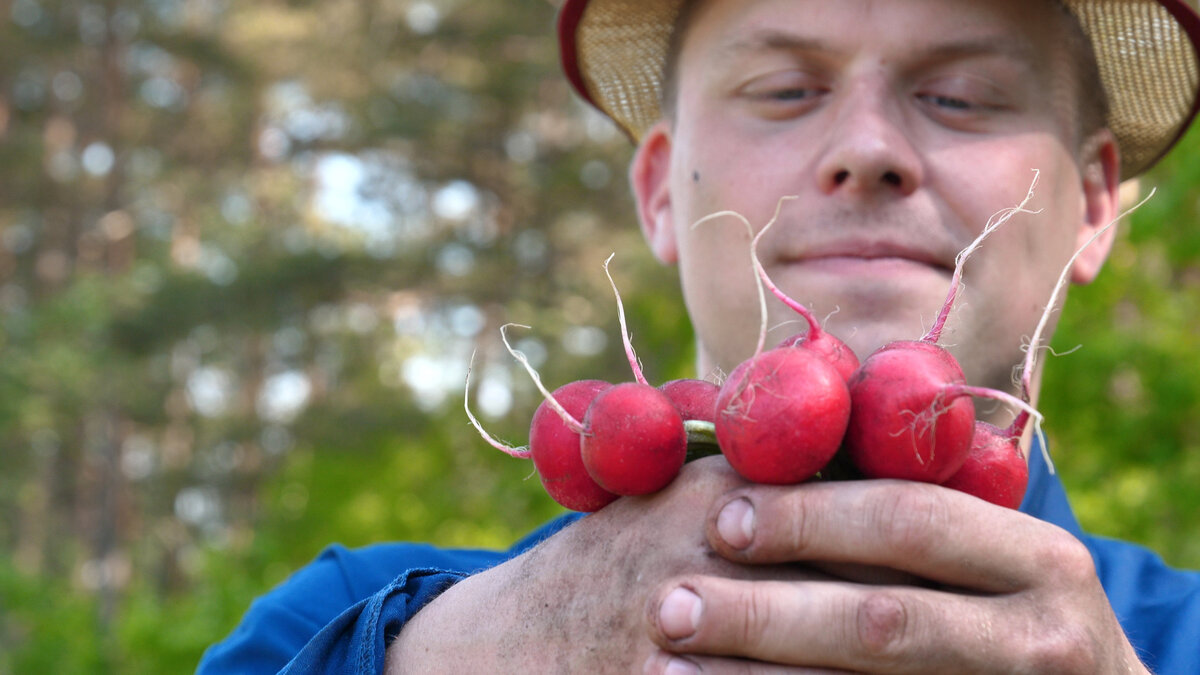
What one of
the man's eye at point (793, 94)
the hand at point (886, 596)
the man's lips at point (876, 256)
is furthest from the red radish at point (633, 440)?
the man's eye at point (793, 94)

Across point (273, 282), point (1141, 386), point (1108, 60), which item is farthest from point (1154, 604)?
point (273, 282)

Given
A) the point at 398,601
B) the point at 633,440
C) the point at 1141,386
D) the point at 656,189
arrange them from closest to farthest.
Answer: the point at 633,440, the point at 398,601, the point at 656,189, the point at 1141,386

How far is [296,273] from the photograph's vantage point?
17.3m

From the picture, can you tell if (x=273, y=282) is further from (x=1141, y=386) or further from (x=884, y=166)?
(x=884, y=166)

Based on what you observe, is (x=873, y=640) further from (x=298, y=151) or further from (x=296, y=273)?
(x=298, y=151)

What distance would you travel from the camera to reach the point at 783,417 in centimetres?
118

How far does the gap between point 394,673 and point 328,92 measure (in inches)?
751

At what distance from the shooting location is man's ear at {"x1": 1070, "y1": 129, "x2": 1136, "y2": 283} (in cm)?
246

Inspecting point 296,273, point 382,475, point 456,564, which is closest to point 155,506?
point 296,273

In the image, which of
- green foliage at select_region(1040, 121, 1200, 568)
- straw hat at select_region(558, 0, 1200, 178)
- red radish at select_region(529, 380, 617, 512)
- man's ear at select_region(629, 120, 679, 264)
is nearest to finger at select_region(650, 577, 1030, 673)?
red radish at select_region(529, 380, 617, 512)

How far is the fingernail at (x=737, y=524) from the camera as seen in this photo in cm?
121

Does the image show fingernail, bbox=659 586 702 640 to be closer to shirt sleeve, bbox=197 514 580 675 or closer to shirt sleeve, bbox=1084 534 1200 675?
shirt sleeve, bbox=197 514 580 675

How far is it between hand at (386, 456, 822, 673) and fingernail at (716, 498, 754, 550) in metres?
0.05

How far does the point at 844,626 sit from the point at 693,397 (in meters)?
0.43
